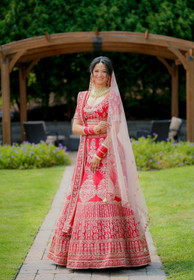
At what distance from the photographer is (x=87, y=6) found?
16094 mm

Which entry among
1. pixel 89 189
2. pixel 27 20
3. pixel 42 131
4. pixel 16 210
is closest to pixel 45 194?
pixel 16 210

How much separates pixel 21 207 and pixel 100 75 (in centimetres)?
329

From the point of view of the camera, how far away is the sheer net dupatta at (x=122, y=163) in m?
4.34

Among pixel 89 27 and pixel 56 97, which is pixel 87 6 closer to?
pixel 89 27

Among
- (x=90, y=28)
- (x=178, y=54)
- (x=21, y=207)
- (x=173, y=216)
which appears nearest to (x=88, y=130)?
(x=173, y=216)

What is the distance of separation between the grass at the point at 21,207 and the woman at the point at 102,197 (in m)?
0.55

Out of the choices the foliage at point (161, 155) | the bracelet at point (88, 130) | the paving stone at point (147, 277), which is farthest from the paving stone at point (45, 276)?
the foliage at point (161, 155)

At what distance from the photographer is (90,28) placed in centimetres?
1590

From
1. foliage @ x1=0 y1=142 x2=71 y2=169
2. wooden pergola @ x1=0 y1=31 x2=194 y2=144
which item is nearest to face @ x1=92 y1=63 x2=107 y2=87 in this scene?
foliage @ x1=0 y1=142 x2=71 y2=169

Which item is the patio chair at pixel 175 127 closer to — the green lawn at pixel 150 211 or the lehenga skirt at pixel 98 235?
the green lawn at pixel 150 211

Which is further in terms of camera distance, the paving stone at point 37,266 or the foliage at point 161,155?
the foliage at point 161,155

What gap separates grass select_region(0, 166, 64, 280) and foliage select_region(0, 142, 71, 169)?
312 mm

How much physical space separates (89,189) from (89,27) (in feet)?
40.1

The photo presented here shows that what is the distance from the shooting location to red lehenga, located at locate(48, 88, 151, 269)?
4.18 m
